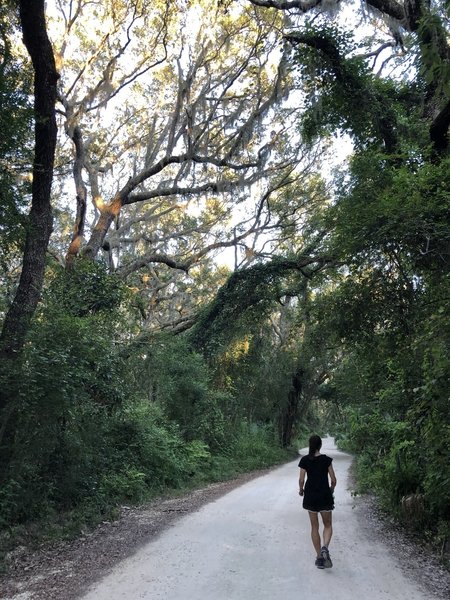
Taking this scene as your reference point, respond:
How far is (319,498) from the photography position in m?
5.84

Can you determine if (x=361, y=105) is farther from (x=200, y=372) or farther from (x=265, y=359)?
(x=265, y=359)

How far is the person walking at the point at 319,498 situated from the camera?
574 cm

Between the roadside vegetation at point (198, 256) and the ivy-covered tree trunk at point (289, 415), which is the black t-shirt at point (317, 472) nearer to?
the roadside vegetation at point (198, 256)

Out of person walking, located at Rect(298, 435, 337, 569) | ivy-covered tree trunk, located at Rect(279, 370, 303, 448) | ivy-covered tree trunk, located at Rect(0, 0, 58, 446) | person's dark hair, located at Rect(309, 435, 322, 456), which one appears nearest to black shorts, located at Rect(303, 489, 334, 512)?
person walking, located at Rect(298, 435, 337, 569)

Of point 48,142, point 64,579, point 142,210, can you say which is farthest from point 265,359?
point 64,579

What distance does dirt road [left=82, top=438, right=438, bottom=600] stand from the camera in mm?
4812

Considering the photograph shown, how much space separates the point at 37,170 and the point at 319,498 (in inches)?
278

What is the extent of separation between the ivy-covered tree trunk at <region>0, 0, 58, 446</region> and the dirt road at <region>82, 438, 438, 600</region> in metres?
3.95

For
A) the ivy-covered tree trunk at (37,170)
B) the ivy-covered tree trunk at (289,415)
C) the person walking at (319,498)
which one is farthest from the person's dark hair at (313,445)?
the ivy-covered tree trunk at (289,415)

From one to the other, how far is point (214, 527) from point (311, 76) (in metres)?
9.42

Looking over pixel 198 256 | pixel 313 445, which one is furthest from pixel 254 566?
pixel 198 256

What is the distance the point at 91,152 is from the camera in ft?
58.5

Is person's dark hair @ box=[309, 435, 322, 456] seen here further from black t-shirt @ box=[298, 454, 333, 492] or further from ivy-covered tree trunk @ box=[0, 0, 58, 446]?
ivy-covered tree trunk @ box=[0, 0, 58, 446]

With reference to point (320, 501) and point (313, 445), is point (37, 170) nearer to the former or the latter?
point (313, 445)
